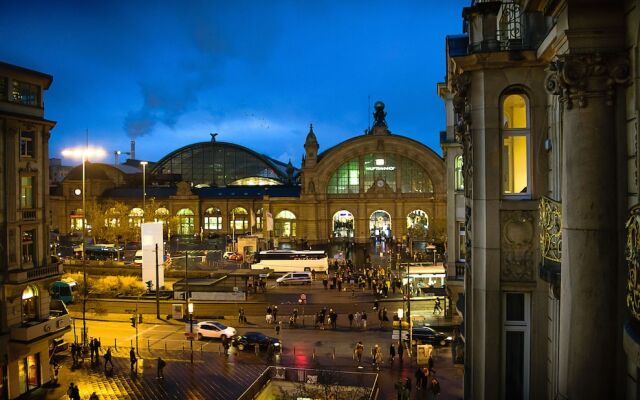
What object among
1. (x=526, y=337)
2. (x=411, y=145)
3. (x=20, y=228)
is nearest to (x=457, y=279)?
(x=526, y=337)

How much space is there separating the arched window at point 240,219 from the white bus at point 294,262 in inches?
1362

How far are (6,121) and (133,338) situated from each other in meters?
15.6

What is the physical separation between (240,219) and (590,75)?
8643 cm

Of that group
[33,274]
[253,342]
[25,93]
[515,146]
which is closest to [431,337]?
[253,342]

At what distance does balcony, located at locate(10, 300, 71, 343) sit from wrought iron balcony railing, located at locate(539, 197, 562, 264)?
22.0 meters

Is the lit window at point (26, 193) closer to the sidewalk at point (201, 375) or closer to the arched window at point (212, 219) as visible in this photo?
the sidewalk at point (201, 375)

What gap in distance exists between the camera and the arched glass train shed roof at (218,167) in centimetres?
10719

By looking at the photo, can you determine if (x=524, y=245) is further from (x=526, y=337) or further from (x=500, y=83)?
(x=500, y=83)

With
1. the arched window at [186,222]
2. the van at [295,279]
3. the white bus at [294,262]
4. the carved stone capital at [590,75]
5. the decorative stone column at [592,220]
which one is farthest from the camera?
the arched window at [186,222]

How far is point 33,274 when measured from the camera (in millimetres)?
Result: 24234

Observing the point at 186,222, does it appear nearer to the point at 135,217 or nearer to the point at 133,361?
the point at 135,217

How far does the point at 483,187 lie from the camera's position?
10695 millimetres

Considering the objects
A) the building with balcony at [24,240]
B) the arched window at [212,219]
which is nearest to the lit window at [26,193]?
the building with balcony at [24,240]

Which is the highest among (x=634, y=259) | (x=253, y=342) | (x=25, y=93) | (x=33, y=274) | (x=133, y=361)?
(x=25, y=93)
